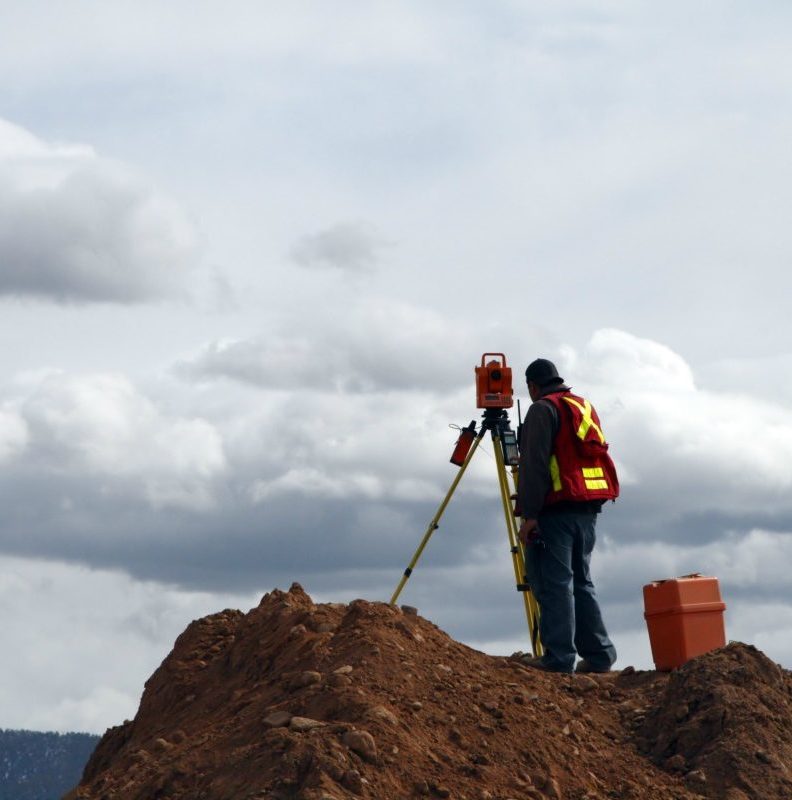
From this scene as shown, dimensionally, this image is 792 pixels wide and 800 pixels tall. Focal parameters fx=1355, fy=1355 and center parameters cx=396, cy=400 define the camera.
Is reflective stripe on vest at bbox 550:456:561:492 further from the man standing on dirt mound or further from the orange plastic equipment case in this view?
the orange plastic equipment case

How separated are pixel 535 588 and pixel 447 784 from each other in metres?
3.65

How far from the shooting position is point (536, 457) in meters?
11.0

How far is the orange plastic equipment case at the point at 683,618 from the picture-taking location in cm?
1102

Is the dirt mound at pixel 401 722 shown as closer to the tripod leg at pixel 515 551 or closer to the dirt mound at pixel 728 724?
the dirt mound at pixel 728 724

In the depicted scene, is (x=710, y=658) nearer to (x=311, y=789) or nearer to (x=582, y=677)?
(x=582, y=677)

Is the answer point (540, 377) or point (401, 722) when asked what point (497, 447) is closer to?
point (540, 377)

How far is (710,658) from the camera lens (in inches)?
400

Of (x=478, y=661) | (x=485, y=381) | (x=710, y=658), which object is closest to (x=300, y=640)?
(x=478, y=661)

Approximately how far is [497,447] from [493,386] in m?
0.62

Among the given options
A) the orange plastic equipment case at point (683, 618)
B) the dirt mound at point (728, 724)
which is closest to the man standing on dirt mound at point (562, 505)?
the orange plastic equipment case at point (683, 618)

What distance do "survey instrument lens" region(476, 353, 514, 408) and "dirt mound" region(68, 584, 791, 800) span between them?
132 inches

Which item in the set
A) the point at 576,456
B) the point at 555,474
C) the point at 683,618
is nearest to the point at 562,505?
the point at 555,474

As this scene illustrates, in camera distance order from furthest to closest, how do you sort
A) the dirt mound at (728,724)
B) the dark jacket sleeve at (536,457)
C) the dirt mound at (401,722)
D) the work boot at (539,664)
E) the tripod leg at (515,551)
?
the tripod leg at (515,551) < the work boot at (539,664) < the dark jacket sleeve at (536,457) < the dirt mound at (728,724) < the dirt mound at (401,722)

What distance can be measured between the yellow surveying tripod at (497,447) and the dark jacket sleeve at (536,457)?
230 cm
